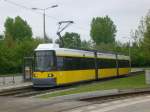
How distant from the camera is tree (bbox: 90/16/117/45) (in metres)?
164

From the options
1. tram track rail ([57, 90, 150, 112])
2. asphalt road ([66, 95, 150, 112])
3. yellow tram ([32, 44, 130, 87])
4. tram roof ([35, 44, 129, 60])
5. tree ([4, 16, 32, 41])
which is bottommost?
asphalt road ([66, 95, 150, 112])

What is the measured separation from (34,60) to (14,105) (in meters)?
15.5

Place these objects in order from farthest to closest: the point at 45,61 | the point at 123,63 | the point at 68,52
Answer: the point at 123,63
the point at 68,52
the point at 45,61

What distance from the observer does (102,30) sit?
6511 inches

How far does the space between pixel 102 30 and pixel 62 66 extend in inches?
5051

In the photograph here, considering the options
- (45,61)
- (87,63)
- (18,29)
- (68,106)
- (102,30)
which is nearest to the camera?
(68,106)

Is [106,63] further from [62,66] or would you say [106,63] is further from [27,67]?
[62,66]

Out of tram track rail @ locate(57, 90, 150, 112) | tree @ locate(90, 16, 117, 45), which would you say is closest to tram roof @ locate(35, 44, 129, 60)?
tram track rail @ locate(57, 90, 150, 112)

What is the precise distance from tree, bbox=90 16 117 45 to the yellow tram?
116 meters

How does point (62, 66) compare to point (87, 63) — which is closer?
point (62, 66)

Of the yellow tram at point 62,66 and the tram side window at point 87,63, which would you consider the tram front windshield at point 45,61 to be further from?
the tram side window at point 87,63

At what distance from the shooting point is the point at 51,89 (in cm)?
3634

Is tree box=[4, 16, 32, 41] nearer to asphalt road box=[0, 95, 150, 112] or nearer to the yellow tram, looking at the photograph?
the yellow tram

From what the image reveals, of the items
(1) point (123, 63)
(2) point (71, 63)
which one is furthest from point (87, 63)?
(1) point (123, 63)
